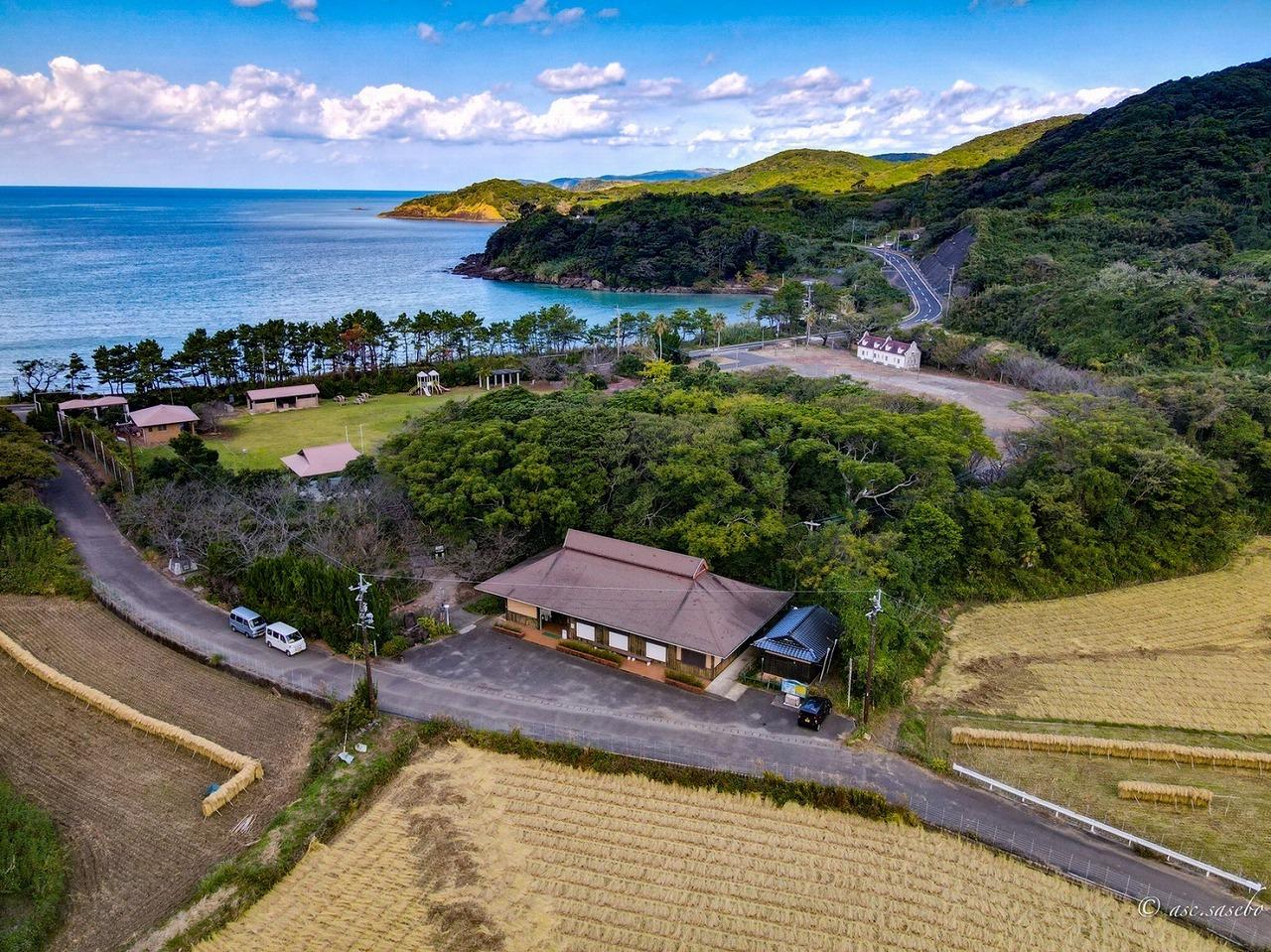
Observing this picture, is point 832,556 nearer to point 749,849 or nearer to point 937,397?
point 749,849

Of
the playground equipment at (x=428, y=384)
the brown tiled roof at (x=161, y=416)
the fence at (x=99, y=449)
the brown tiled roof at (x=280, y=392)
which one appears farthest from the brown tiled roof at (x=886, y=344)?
the fence at (x=99, y=449)

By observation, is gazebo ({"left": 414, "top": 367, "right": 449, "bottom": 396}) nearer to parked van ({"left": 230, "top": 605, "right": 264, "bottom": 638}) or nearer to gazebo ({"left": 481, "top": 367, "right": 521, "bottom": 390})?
gazebo ({"left": 481, "top": 367, "right": 521, "bottom": 390})

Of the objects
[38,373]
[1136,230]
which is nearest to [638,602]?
[38,373]

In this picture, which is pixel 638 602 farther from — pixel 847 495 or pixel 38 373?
pixel 38 373

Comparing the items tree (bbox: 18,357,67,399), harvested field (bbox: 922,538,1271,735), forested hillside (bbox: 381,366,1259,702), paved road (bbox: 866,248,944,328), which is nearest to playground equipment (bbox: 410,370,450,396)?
tree (bbox: 18,357,67,399)

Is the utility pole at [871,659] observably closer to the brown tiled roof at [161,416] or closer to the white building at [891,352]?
the white building at [891,352]

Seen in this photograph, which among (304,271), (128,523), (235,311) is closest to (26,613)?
(128,523)
